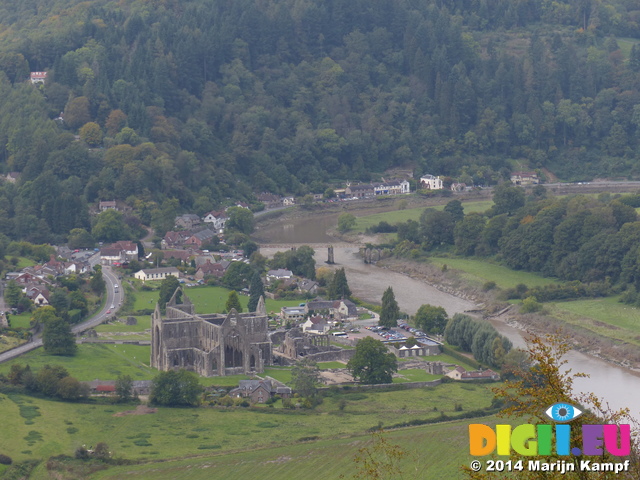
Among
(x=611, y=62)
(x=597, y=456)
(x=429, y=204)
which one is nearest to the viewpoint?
(x=597, y=456)

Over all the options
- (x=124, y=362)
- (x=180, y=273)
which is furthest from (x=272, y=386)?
(x=180, y=273)

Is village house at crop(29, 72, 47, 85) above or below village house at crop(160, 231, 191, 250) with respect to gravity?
above

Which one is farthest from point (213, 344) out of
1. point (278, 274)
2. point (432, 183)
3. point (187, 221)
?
point (432, 183)

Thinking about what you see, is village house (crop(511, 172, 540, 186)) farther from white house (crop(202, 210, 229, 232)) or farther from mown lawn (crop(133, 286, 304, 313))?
mown lawn (crop(133, 286, 304, 313))

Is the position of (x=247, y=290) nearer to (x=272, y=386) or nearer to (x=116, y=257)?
(x=116, y=257)

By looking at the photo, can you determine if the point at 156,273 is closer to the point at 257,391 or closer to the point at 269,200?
the point at 257,391

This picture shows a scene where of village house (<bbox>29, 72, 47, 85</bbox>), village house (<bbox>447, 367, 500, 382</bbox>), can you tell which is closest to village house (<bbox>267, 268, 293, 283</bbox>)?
village house (<bbox>447, 367, 500, 382</bbox>)
